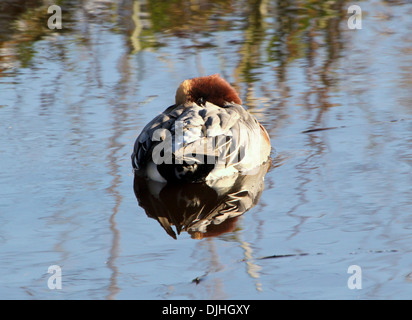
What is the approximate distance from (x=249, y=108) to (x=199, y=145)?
1921mm

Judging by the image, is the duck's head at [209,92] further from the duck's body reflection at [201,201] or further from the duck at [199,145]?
the duck's body reflection at [201,201]

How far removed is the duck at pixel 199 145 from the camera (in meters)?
6.00

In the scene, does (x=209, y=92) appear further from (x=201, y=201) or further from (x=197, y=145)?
(x=201, y=201)

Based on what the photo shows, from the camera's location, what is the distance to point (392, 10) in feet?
38.7

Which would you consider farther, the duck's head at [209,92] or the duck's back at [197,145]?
the duck's head at [209,92]

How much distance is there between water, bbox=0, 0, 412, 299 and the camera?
4.39m

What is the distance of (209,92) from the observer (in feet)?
23.0

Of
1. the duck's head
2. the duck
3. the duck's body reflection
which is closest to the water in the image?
the duck's body reflection

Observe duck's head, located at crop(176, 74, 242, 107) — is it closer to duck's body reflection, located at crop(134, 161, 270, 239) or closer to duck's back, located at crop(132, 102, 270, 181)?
duck's back, located at crop(132, 102, 270, 181)

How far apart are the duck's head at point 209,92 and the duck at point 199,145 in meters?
0.25

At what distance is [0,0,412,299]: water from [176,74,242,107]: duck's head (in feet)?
1.87

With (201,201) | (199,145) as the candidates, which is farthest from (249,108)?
(201,201)

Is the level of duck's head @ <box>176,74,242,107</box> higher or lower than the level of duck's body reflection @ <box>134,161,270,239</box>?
higher

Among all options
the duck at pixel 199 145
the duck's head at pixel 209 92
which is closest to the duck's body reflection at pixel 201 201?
the duck at pixel 199 145
